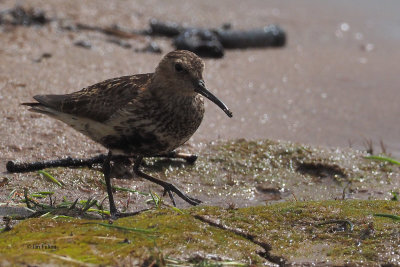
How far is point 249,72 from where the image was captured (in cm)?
954

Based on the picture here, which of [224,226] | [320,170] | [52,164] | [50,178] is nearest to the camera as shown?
[224,226]

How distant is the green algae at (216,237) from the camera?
393 centimetres

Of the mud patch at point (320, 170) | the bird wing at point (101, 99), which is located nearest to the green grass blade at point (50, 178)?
the bird wing at point (101, 99)

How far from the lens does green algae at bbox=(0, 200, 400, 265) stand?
3930mm

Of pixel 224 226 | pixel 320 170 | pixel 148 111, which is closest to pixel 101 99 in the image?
pixel 148 111

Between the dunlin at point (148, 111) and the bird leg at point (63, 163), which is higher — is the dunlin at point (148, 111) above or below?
above

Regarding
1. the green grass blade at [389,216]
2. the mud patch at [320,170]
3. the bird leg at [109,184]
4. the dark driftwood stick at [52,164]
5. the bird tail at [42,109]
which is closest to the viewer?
the green grass blade at [389,216]

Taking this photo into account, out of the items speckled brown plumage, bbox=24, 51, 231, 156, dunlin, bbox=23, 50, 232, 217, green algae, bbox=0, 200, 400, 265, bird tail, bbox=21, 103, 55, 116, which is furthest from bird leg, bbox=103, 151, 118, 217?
bird tail, bbox=21, 103, 55, 116

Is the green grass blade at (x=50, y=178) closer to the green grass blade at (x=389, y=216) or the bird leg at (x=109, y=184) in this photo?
the bird leg at (x=109, y=184)

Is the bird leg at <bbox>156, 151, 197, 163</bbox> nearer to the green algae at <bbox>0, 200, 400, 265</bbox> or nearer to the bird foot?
the bird foot

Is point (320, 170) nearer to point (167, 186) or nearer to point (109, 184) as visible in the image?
point (167, 186)

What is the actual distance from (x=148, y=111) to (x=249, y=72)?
14.3 ft

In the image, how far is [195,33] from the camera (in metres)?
Answer: 9.95

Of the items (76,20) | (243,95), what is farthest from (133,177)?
(76,20)
